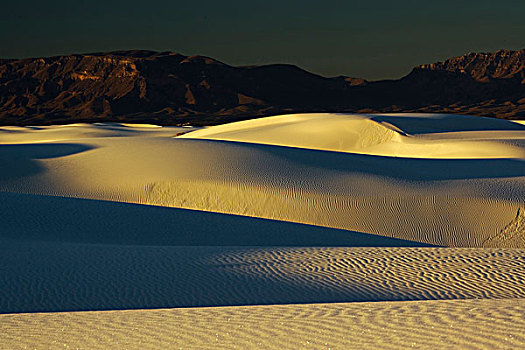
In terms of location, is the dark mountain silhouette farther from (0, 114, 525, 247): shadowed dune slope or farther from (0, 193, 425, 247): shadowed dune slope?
(0, 193, 425, 247): shadowed dune slope

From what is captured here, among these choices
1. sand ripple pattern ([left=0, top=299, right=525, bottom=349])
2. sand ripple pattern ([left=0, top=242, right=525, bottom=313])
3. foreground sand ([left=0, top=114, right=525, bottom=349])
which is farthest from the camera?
sand ripple pattern ([left=0, top=242, right=525, bottom=313])

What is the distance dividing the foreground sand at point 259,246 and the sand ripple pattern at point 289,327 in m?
0.02

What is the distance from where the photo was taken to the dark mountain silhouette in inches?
5748

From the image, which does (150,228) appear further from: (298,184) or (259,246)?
(298,184)

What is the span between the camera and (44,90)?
161 metres

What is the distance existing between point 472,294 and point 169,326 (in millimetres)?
3116

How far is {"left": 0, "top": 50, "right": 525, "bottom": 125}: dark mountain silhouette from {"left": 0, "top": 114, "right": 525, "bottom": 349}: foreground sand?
390 ft

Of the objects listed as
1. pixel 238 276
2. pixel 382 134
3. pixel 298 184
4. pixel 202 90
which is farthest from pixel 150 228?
pixel 202 90

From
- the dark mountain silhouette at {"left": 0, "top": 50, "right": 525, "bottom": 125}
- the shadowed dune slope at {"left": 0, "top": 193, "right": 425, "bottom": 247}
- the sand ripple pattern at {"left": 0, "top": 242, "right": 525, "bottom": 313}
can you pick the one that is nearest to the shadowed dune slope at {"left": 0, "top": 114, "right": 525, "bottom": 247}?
the shadowed dune slope at {"left": 0, "top": 193, "right": 425, "bottom": 247}

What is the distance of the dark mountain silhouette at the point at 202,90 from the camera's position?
14600 centimetres

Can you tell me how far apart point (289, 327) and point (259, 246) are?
17.1ft

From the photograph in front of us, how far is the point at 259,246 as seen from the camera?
984 centimetres

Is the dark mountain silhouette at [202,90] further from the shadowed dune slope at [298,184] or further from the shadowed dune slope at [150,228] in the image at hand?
the shadowed dune slope at [150,228]

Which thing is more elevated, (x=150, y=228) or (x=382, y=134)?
(x=382, y=134)
